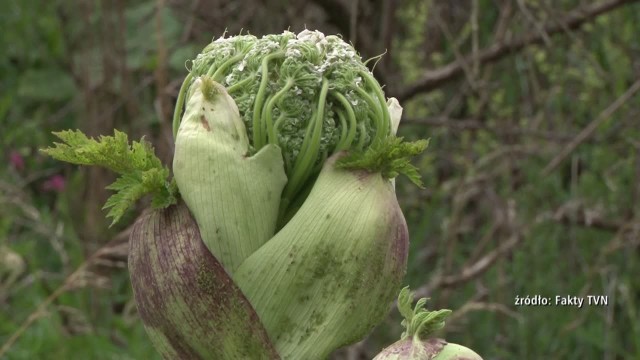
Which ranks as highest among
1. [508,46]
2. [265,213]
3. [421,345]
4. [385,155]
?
[508,46]

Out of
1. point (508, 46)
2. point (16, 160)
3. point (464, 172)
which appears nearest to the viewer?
point (508, 46)

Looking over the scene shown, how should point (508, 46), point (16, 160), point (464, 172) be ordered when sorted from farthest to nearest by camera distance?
point (464, 172)
point (16, 160)
point (508, 46)

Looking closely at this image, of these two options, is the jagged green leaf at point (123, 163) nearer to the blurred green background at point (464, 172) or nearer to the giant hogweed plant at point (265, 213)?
the giant hogweed plant at point (265, 213)

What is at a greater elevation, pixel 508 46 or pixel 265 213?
pixel 508 46

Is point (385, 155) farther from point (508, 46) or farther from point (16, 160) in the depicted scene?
point (16, 160)

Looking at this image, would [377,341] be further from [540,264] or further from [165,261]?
[165,261]

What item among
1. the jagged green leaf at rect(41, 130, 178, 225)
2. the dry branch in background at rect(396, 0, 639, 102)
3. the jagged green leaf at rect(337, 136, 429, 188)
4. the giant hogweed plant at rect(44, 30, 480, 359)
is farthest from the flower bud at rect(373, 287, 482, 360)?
the dry branch in background at rect(396, 0, 639, 102)

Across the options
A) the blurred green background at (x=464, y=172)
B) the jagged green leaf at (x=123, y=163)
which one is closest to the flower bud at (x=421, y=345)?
the jagged green leaf at (x=123, y=163)

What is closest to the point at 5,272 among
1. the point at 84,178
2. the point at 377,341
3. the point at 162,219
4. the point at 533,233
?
the point at 84,178

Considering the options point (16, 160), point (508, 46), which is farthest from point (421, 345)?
point (16, 160)
